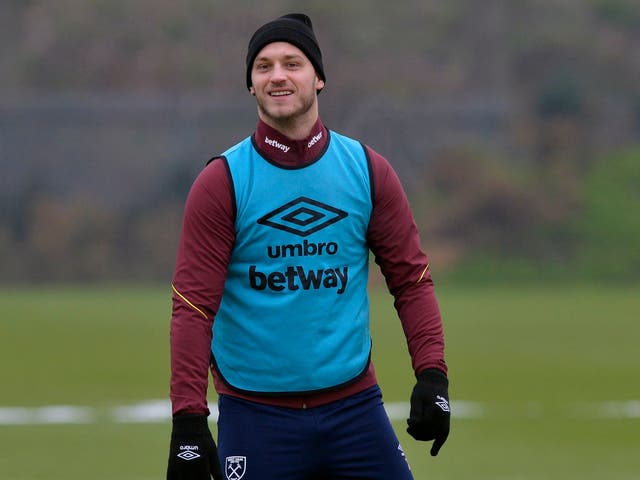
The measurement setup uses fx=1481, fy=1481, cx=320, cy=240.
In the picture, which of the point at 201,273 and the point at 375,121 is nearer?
the point at 201,273

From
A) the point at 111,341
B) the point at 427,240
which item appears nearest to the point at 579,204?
the point at 427,240

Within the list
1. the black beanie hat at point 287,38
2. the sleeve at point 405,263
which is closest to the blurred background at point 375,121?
the sleeve at point 405,263

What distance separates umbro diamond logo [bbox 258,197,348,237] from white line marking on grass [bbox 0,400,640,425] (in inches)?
242

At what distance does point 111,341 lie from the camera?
16.7 m

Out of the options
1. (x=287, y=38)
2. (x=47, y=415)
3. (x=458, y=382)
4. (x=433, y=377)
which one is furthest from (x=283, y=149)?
(x=458, y=382)

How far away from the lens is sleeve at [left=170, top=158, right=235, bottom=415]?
4441mm

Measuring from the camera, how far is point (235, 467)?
4543 mm

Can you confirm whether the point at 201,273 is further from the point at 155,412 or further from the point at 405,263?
the point at 155,412

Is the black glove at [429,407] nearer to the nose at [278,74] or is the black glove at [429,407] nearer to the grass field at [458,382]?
the nose at [278,74]

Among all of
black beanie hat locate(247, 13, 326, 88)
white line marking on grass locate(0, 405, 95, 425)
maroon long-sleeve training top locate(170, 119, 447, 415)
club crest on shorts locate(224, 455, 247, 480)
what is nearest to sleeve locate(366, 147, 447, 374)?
maroon long-sleeve training top locate(170, 119, 447, 415)

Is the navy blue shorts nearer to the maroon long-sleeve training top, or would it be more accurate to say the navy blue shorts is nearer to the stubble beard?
the maroon long-sleeve training top

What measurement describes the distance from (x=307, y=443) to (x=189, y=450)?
0.38 metres

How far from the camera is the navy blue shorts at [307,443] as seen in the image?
14.8ft

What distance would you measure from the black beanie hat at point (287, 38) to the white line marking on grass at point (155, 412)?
6141 mm
